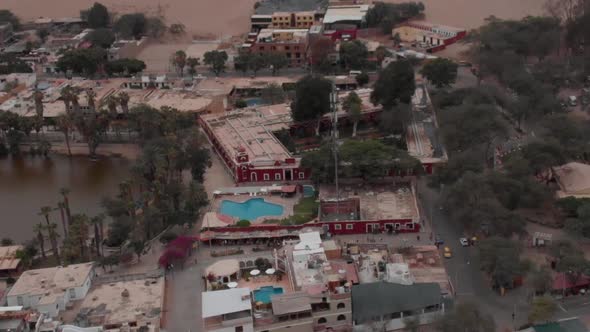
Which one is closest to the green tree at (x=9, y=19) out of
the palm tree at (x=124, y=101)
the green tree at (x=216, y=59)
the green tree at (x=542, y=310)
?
the green tree at (x=216, y=59)

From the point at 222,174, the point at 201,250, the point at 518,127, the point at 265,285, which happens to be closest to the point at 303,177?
the point at 222,174

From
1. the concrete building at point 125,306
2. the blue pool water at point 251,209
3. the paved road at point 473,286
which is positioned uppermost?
the blue pool water at point 251,209

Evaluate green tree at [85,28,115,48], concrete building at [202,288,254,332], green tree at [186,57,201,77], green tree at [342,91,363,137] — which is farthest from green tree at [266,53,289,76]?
concrete building at [202,288,254,332]

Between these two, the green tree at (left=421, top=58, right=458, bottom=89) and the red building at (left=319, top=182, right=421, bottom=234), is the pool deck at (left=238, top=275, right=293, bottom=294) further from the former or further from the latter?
the green tree at (left=421, top=58, right=458, bottom=89)

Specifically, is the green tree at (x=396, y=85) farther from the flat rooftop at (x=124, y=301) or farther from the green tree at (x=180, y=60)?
the flat rooftop at (x=124, y=301)

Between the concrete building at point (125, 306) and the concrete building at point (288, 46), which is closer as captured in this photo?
the concrete building at point (125, 306)
